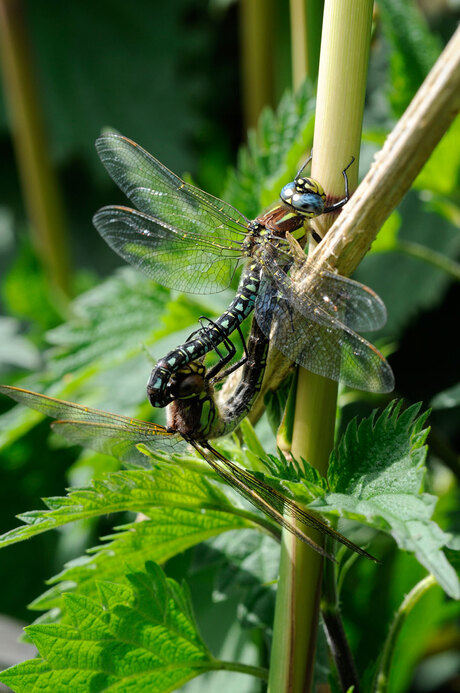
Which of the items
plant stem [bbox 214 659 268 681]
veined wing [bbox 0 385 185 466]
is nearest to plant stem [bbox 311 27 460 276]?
veined wing [bbox 0 385 185 466]

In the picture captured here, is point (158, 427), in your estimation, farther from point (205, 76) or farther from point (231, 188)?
point (205, 76)

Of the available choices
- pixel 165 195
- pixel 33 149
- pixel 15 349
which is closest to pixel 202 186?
pixel 33 149

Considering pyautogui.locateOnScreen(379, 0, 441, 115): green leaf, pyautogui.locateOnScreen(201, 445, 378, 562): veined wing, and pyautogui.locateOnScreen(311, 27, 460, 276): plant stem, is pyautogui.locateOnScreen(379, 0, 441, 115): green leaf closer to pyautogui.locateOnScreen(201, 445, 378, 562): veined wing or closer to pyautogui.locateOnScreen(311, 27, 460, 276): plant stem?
pyautogui.locateOnScreen(311, 27, 460, 276): plant stem

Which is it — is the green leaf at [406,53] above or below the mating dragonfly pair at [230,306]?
above

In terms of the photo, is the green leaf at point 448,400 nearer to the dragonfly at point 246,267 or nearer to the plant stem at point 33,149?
the dragonfly at point 246,267

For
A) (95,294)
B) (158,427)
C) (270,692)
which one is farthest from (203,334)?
(95,294)

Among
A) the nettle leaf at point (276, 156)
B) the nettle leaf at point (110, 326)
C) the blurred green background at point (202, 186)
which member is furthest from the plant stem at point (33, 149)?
the nettle leaf at point (276, 156)

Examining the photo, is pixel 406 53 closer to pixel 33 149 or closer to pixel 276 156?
pixel 276 156

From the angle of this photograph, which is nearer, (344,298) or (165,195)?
(344,298)
